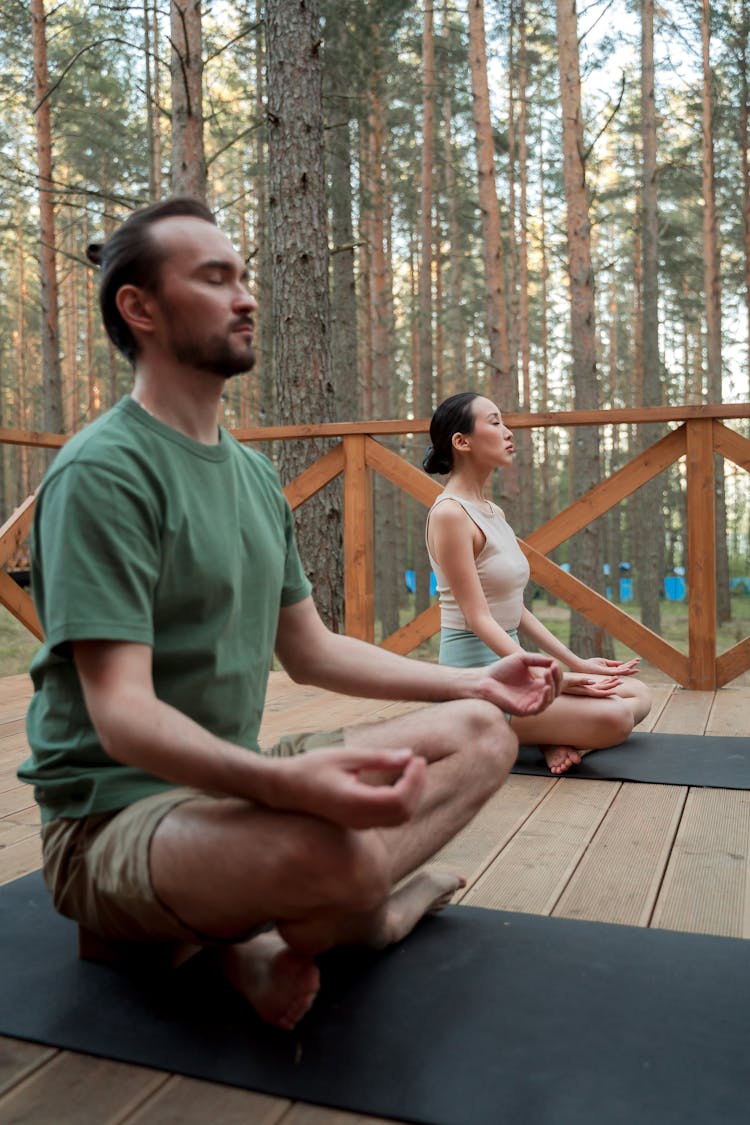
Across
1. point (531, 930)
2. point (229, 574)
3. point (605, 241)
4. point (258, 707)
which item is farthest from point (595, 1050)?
point (605, 241)

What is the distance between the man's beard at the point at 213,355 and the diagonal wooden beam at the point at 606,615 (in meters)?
2.80

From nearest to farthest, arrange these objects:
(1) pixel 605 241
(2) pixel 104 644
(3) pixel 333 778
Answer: (3) pixel 333 778 < (2) pixel 104 644 < (1) pixel 605 241

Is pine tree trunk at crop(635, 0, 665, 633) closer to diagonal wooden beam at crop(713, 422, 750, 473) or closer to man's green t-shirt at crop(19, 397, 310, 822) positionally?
diagonal wooden beam at crop(713, 422, 750, 473)

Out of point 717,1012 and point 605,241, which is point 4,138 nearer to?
point 605,241

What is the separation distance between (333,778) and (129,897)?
1.25 ft

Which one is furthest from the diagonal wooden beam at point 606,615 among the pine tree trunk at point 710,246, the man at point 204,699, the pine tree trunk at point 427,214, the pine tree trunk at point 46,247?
the pine tree trunk at point 710,246

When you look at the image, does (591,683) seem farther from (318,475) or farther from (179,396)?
(318,475)

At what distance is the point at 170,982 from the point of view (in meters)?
1.57

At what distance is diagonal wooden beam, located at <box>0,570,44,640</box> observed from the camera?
4471mm

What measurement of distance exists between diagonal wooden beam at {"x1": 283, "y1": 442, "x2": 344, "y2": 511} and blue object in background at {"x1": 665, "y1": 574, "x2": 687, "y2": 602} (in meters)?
18.9

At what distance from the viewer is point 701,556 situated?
162 inches

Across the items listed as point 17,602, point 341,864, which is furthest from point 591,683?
point 17,602

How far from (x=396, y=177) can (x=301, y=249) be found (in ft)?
37.9

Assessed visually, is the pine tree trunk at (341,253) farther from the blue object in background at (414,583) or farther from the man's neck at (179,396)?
the man's neck at (179,396)
